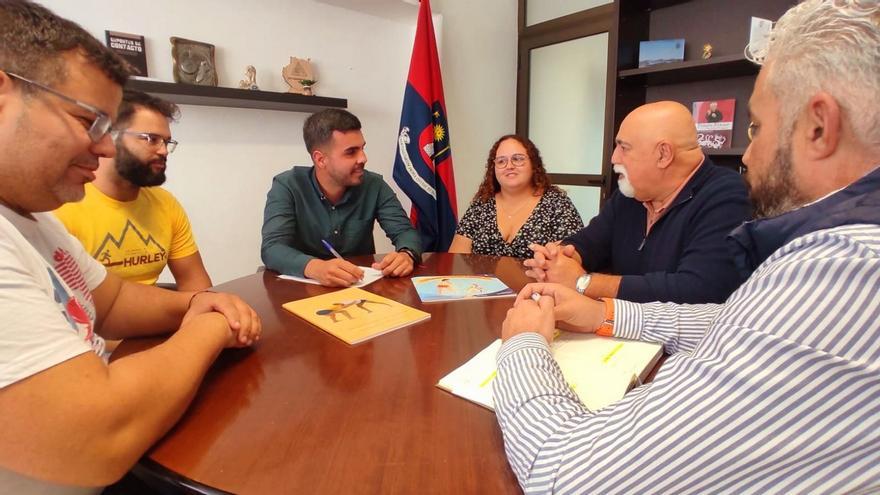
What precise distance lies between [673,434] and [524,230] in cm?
184

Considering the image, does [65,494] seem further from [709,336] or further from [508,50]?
[508,50]

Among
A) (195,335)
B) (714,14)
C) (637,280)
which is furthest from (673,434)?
(714,14)

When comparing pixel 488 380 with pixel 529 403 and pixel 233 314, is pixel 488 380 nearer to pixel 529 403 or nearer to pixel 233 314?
pixel 529 403

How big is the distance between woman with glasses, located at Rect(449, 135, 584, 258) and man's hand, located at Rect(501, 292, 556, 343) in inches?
54.3

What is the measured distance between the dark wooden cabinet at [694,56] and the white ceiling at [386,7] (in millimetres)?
1335

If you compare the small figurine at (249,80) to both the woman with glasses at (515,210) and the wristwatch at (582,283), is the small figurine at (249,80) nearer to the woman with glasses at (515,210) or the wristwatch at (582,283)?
the woman with glasses at (515,210)

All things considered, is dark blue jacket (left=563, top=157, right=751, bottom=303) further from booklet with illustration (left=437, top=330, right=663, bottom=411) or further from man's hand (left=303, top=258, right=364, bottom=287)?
man's hand (left=303, top=258, right=364, bottom=287)

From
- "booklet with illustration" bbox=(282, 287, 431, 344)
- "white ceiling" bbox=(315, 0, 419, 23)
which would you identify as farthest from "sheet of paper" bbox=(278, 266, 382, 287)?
"white ceiling" bbox=(315, 0, 419, 23)

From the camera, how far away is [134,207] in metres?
1.71

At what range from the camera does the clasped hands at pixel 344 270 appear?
145 centimetres

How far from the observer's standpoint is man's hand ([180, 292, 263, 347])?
914mm

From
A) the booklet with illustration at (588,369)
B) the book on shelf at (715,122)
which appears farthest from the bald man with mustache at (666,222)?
the book on shelf at (715,122)

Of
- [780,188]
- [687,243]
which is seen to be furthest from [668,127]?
[780,188]

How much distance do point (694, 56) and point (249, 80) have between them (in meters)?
2.65
